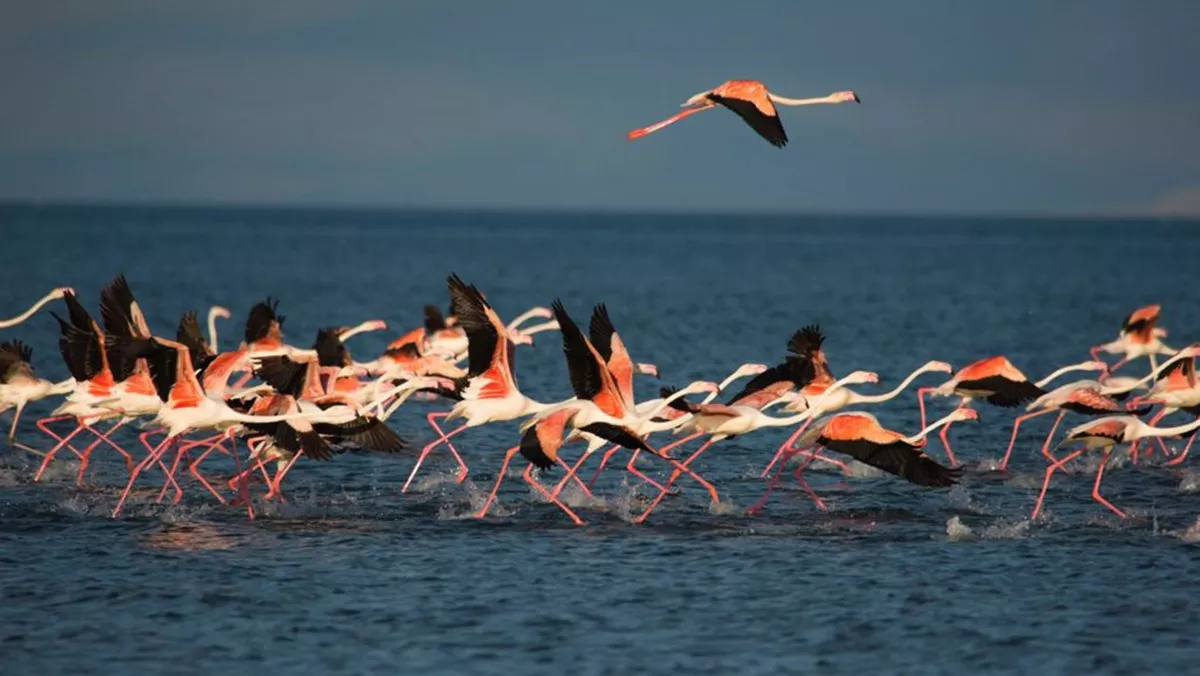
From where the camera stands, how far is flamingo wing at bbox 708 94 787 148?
13.3 m

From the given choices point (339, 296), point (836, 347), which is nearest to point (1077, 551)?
point (836, 347)

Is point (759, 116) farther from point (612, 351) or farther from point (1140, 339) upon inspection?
point (1140, 339)

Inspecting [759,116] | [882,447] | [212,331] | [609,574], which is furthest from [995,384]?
[212,331]

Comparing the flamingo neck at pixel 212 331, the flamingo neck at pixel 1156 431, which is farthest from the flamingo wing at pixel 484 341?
the flamingo neck at pixel 1156 431

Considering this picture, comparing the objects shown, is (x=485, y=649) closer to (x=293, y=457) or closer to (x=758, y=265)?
(x=293, y=457)

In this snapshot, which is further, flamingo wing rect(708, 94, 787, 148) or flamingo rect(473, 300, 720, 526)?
flamingo rect(473, 300, 720, 526)

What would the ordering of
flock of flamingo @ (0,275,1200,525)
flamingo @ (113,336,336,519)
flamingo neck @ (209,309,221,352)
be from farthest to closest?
flamingo neck @ (209,309,221,352)
flock of flamingo @ (0,275,1200,525)
flamingo @ (113,336,336,519)

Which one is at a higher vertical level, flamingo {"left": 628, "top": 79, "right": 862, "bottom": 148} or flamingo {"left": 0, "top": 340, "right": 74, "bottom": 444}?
flamingo {"left": 628, "top": 79, "right": 862, "bottom": 148}

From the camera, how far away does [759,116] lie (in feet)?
44.7

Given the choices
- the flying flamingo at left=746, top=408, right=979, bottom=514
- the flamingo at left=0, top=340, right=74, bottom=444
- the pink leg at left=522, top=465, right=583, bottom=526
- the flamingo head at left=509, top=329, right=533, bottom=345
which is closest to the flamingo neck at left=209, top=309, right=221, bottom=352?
the flamingo at left=0, top=340, right=74, bottom=444

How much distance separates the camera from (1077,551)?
541 inches

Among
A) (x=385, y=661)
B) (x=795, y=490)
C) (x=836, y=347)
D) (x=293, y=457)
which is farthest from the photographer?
(x=836, y=347)

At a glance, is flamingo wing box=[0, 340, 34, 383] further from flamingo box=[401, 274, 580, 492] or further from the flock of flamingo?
flamingo box=[401, 274, 580, 492]

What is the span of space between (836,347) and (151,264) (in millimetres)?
46095
